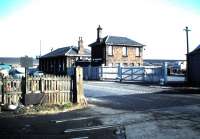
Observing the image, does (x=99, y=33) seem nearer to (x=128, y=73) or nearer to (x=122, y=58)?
(x=122, y=58)

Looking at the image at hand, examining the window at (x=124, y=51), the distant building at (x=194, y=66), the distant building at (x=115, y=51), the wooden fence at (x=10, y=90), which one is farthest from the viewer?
the window at (x=124, y=51)

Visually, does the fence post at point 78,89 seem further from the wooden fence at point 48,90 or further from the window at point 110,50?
the window at point 110,50

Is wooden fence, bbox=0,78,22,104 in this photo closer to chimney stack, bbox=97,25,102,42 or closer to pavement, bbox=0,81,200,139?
pavement, bbox=0,81,200,139

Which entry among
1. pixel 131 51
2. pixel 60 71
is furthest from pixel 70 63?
pixel 131 51

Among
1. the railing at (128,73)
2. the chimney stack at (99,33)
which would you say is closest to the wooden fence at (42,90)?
the railing at (128,73)

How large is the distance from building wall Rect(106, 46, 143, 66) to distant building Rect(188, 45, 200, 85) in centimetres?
1862

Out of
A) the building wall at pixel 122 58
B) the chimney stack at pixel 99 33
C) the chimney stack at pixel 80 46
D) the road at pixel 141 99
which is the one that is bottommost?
the road at pixel 141 99

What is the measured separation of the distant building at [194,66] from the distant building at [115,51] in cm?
1867

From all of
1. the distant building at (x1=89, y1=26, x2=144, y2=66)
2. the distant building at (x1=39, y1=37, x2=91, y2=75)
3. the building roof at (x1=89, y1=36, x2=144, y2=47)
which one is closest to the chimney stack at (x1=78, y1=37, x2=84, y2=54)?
the distant building at (x1=39, y1=37, x2=91, y2=75)

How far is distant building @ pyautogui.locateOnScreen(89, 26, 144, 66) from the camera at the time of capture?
164 feet

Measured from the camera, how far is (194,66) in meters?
32.4

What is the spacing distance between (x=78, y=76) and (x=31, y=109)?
3469 mm

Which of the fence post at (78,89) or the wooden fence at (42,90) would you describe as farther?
the fence post at (78,89)

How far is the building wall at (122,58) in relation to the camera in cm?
5009
